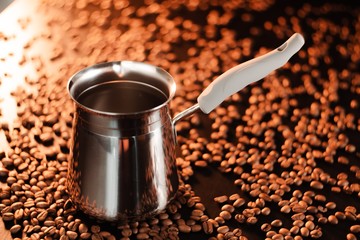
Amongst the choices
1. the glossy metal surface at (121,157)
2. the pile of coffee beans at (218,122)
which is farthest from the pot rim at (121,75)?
the pile of coffee beans at (218,122)

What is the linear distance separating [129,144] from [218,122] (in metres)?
0.29

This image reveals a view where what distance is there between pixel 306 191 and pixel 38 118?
430mm

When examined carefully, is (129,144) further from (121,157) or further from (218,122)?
(218,122)

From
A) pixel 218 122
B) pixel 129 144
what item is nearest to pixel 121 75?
pixel 129 144

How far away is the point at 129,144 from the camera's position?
84 centimetres

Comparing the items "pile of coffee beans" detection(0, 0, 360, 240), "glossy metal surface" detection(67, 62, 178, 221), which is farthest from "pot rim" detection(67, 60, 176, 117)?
"pile of coffee beans" detection(0, 0, 360, 240)

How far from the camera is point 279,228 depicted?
91 cm

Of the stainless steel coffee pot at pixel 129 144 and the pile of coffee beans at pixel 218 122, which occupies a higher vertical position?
the stainless steel coffee pot at pixel 129 144

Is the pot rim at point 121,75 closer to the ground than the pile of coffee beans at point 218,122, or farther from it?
farther from it

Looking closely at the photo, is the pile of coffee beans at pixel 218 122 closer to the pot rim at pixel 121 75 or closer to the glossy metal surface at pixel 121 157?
the glossy metal surface at pixel 121 157

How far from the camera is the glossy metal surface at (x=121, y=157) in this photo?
83 centimetres

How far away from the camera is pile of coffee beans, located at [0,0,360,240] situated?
912mm

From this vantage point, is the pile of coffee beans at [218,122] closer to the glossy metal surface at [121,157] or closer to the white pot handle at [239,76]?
the glossy metal surface at [121,157]

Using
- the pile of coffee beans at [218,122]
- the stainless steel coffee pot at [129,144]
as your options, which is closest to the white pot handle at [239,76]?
the stainless steel coffee pot at [129,144]
